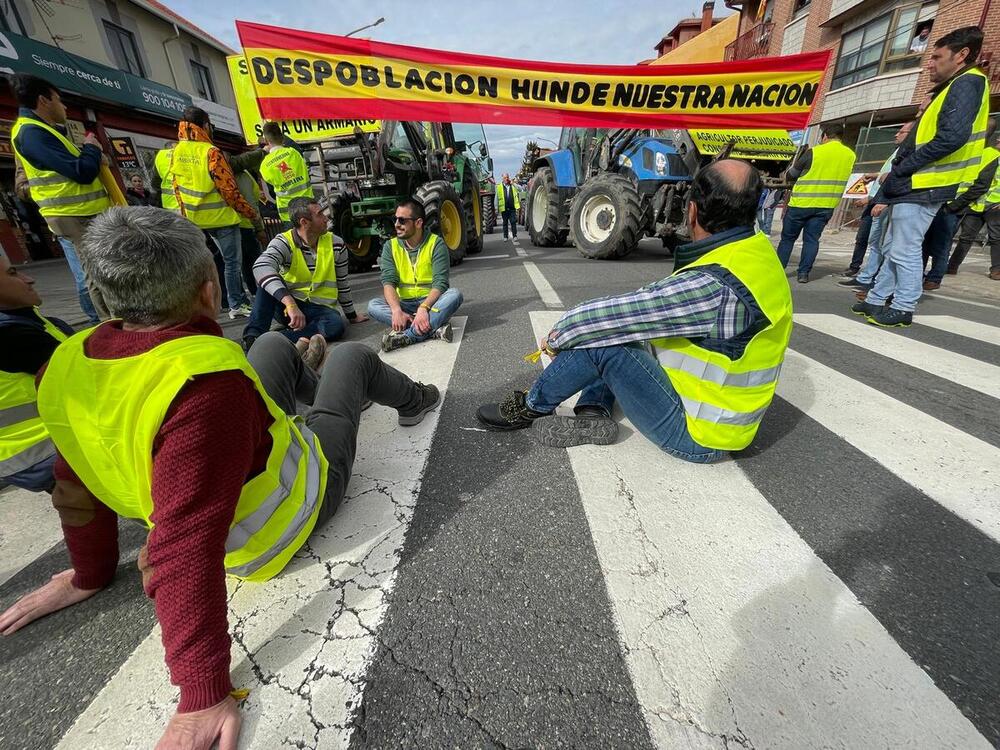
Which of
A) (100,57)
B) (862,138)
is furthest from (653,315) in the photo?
(100,57)

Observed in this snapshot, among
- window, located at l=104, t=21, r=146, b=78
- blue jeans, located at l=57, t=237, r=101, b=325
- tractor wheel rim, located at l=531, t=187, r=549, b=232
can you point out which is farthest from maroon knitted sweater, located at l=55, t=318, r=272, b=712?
window, located at l=104, t=21, r=146, b=78

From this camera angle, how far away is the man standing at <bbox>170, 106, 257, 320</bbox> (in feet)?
13.6

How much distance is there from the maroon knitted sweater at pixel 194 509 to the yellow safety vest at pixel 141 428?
0.03 meters

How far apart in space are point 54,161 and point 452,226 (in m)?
4.86

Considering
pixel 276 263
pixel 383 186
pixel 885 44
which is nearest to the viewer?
pixel 276 263

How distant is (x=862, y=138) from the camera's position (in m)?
13.0

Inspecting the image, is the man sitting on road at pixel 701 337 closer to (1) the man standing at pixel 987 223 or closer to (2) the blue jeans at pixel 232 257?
(2) the blue jeans at pixel 232 257

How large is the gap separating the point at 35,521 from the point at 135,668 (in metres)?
1.17

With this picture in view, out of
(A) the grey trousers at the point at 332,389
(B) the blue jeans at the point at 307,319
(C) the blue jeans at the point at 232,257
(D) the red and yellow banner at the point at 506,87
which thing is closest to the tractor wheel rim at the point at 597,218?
(D) the red and yellow banner at the point at 506,87

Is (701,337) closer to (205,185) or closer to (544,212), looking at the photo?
(205,185)

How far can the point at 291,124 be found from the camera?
6.57m

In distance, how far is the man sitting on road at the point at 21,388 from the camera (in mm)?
1359

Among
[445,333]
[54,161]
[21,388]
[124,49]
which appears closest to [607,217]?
[445,333]

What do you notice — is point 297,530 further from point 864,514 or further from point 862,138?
point 862,138
